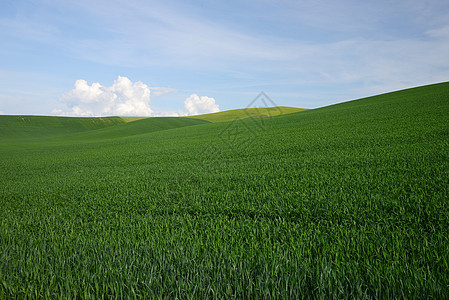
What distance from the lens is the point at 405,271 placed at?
214 centimetres

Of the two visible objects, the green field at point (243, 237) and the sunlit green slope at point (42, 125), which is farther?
the sunlit green slope at point (42, 125)

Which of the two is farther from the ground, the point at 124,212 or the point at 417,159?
the point at 417,159

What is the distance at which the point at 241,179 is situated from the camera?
6.55m

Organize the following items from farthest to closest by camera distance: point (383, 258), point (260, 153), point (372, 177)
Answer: point (260, 153) → point (372, 177) → point (383, 258)

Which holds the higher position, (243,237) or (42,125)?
(42,125)

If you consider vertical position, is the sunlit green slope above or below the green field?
above

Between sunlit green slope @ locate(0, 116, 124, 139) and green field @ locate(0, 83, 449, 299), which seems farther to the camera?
sunlit green slope @ locate(0, 116, 124, 139)

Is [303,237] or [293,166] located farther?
[293,166]

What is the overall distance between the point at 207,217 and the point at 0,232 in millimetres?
3289

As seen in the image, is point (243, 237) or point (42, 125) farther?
point (42, 125)

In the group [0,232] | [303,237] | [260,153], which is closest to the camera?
[303,237]

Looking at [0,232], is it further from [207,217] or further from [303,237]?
[303,237]

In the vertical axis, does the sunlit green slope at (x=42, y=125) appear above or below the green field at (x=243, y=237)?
above

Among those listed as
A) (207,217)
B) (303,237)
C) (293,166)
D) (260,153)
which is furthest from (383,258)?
(260,153)
